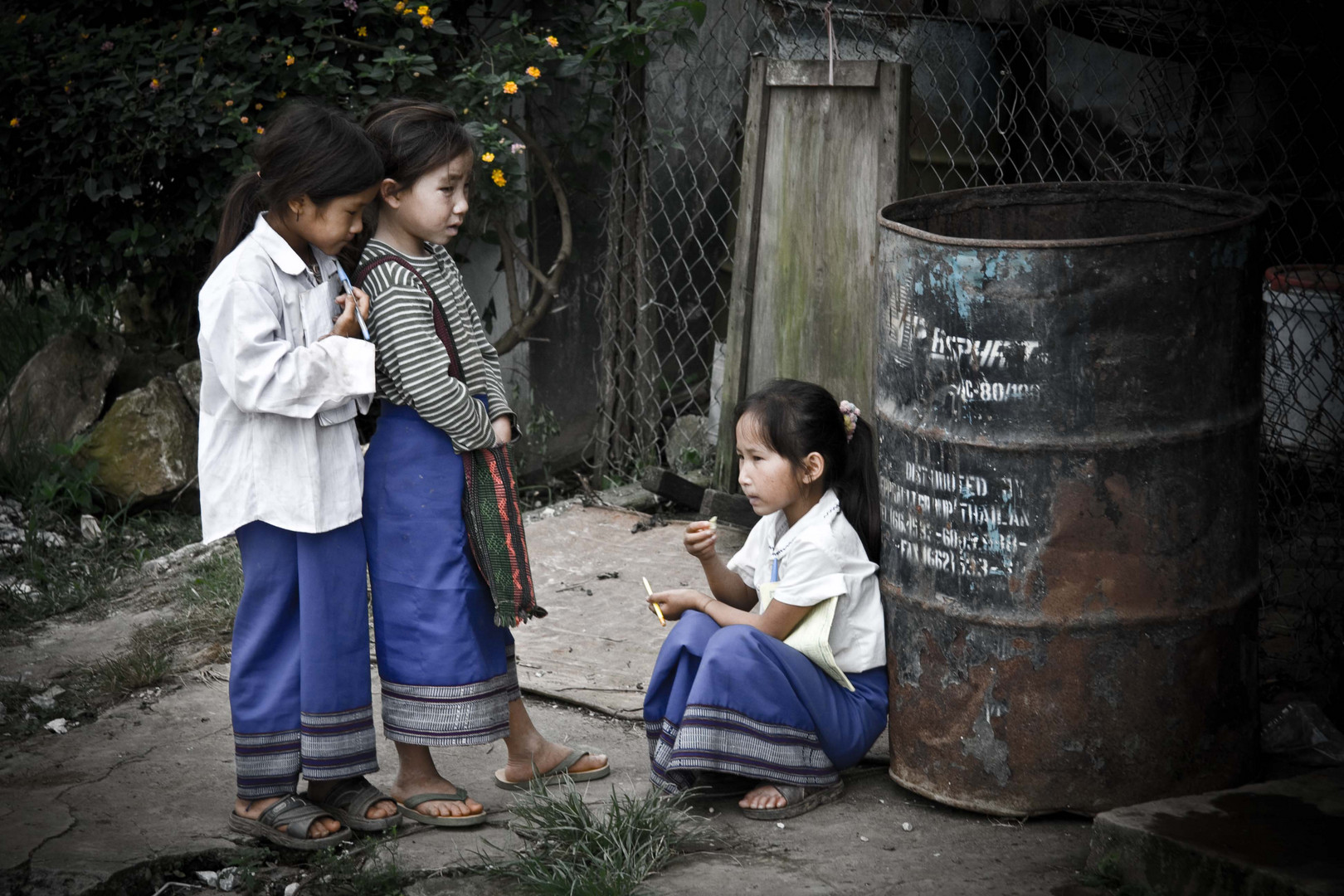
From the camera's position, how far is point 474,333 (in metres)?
2.82

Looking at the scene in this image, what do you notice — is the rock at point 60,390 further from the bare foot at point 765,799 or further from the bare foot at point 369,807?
the bare foot at point 765,799

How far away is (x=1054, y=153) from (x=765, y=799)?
112 inches

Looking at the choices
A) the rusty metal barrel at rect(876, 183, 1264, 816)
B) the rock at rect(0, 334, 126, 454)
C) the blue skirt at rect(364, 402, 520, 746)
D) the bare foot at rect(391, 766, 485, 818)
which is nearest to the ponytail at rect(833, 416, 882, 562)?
the rusty metal barrel at rect(876, 183, 1264, 816)

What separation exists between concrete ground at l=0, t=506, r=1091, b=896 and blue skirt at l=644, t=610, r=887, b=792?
126mm

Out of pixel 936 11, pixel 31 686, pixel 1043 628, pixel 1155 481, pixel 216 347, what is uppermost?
pixel 936 11

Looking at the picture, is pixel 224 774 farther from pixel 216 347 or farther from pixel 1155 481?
pixel 1155 481

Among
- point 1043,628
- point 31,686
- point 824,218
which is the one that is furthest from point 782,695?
point 31,686

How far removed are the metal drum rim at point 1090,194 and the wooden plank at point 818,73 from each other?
3.54 ft

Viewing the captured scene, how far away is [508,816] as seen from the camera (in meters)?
2.80

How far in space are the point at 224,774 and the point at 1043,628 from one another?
1.91 meters

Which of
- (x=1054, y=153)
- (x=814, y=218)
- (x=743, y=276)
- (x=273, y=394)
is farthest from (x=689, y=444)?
(x=273, y=394)

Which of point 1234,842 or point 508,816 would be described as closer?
point 1234,842

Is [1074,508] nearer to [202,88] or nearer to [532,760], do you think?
[532,760]

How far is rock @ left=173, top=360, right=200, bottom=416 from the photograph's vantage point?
5.47 metres
